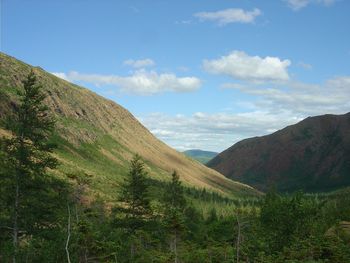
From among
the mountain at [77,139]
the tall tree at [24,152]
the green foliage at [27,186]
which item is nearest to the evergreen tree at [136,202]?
the green foliage at [27,186]

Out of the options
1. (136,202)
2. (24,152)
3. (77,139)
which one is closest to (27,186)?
(24,152)

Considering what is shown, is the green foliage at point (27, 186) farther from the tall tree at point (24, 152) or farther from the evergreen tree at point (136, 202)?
the evergreen tree at point (136, 202)

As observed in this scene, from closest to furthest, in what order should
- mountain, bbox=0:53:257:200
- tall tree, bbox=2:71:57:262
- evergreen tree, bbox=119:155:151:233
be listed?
tall tree, bbox=2:71:57:262 → evergreen tree, bbox=119:155:151:233 → mountain, bbox=0:53:257:200

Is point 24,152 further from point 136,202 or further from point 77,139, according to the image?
point 77,139

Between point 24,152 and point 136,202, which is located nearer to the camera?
point 24,152

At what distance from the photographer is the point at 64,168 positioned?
387 feet

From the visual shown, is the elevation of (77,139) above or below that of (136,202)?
above

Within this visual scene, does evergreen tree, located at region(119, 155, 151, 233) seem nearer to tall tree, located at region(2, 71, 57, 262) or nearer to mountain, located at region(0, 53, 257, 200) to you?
tall tree, located at region(2, 71, 57, 262)

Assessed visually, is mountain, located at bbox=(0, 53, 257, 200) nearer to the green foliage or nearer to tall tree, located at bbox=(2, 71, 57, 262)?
the green foliage

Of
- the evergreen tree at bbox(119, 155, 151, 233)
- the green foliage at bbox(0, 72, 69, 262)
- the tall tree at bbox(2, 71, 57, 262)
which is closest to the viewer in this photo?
the green foliage at bbox(0, 72, 69, 262)

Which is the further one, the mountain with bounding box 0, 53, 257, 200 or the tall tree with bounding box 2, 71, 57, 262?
the mountain with bounding box 0, 53, 257, 200

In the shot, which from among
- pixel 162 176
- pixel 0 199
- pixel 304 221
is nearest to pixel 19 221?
pixel 0 199

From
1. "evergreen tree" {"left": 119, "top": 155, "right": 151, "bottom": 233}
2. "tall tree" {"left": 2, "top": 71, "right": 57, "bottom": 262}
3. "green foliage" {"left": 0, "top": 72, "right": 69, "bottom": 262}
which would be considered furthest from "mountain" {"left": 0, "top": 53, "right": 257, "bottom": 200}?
"tall tree" {"left": 2, "top": 71, "right": 57, "bottom": 262}

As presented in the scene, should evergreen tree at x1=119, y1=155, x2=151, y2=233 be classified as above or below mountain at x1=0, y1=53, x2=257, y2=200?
below
